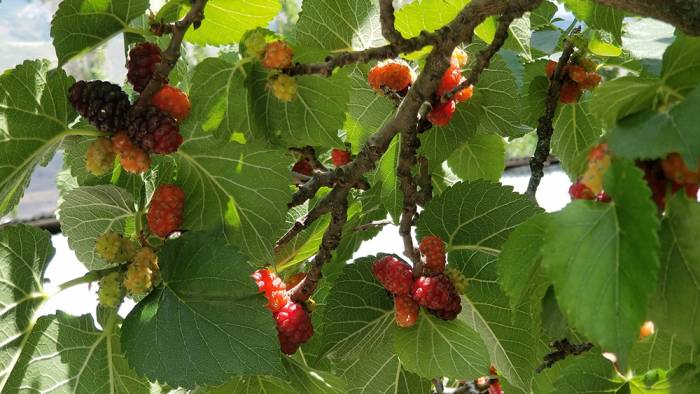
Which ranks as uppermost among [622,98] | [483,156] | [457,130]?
[622,98]

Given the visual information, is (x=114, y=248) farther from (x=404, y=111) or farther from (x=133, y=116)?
(x=404, y=111)

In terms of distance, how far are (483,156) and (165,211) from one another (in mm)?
461

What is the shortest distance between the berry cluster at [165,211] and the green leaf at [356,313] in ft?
0.55

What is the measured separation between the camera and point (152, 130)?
669 mm

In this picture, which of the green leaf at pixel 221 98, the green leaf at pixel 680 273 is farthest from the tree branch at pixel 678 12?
the green leaf at pixel 221 98

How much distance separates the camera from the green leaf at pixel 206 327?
2.14 ft

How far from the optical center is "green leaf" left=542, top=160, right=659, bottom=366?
37cm

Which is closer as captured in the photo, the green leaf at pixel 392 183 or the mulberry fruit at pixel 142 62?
the mulberry fruit at pixel 142 62

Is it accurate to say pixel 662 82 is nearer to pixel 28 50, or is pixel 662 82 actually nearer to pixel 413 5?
pixel 413 5

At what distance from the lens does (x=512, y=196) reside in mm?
786

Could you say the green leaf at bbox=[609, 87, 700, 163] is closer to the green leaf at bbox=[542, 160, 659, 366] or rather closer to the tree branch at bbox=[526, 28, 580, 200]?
the green leaf at bbox=[542, 160, 659, 366]

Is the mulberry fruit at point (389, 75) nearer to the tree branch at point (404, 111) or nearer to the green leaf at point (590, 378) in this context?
the tree branch at point (404, 111)

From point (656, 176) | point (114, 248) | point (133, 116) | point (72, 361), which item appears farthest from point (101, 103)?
point (656, 176)

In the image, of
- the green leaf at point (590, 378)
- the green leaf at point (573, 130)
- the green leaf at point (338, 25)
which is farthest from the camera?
the green leaf at point (573, 130)
